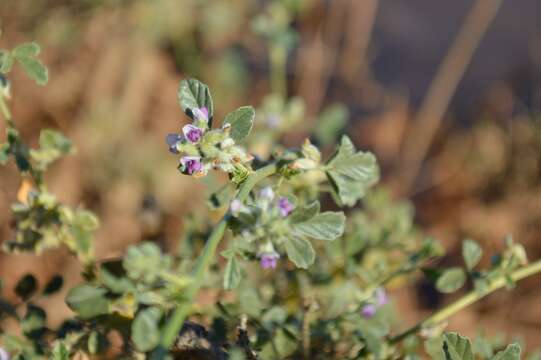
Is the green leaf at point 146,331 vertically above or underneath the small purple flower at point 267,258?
underneath

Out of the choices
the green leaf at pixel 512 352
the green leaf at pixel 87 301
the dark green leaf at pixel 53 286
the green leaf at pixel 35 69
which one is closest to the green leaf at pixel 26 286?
the dark green leaf at pixel 53 286

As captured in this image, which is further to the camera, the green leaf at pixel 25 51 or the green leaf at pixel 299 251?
the green leaf at pixel 25 51

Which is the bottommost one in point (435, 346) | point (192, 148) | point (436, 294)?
point (435, 346)

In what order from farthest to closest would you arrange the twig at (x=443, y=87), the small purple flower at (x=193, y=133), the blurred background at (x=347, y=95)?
the twig at (x=443, y=87) → the blurred background at (x=347, y=95) → the small purple flower at (x=193, y=133)

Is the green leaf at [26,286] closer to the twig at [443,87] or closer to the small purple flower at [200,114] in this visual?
the small purple flower at [200,114]

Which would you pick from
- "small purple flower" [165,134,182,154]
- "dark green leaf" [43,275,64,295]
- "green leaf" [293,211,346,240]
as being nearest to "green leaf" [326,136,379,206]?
"green leaf" [293,211,346,240]

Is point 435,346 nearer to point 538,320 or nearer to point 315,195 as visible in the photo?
point 315,195

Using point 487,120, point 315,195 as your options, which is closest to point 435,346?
point 315,195
